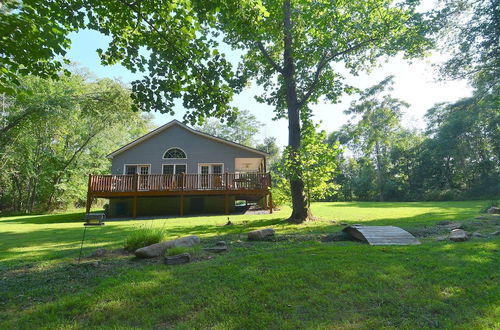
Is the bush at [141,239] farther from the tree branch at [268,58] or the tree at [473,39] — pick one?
the tree at [473,39]

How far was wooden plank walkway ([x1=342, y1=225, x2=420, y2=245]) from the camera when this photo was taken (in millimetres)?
5582

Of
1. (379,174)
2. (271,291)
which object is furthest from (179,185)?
(379,174)

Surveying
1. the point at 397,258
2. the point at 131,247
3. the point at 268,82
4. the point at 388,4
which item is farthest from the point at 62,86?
the point at 397,258

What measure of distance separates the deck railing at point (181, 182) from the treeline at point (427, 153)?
11997mm

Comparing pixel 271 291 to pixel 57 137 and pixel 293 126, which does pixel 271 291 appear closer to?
pixel 293 126

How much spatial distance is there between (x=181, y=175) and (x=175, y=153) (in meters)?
3.24

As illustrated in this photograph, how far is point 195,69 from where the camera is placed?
510 centimetres

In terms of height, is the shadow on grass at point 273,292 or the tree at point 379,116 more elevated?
the tree at point 379,116

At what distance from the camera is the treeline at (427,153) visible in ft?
92.1

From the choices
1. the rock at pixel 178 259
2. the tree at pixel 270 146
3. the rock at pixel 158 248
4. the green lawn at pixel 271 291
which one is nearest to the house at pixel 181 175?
the rock at pixel 158 248

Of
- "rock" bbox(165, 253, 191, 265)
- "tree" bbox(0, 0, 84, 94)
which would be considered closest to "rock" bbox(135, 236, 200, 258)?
"rock" bbox(165, 253, 191, 265)

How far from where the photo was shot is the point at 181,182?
1596 centimetres

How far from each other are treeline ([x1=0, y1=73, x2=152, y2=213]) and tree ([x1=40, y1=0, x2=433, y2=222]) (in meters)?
14.6

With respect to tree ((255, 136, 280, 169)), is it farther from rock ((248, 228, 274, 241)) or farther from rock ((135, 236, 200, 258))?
rock ((135, 236, 200, 258))
